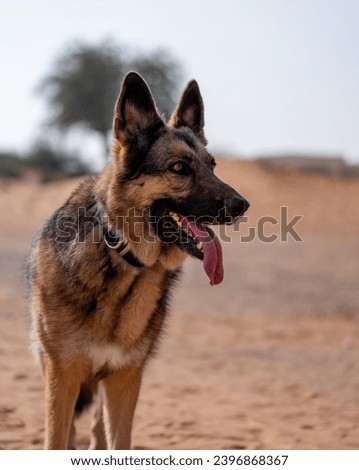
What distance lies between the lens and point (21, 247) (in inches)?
854

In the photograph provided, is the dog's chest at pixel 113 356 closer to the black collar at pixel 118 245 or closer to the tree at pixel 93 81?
the black collar at pixel 118 245

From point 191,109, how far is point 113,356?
1.97m

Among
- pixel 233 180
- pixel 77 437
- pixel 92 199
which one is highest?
pixel 233 180

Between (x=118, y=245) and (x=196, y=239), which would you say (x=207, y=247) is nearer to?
(x=196, y=239)

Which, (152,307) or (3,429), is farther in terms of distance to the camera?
(3,429)

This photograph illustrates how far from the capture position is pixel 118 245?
4.81m

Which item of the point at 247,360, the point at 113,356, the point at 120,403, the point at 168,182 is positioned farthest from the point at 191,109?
the point at 247,360

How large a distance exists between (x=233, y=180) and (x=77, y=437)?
88.7 ft

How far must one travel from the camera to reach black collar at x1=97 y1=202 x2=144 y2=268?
4.83m

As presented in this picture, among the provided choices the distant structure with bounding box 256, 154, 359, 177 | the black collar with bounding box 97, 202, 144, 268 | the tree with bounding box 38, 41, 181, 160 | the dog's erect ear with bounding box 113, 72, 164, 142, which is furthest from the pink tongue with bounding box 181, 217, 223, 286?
the tree with bounding box 38, 41, 181, 160

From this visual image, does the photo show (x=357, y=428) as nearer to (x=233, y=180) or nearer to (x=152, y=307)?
(x=152, y=307)

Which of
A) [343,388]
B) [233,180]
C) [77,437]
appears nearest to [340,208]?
[233,180]

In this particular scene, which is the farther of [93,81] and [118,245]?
[93,81]

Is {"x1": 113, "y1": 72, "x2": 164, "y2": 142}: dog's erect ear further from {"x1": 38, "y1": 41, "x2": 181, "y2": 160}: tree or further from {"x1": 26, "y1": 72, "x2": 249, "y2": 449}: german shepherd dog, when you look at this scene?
{"x1": 38, "y1": 41, "x2": 181, "y2": 160}: tree
